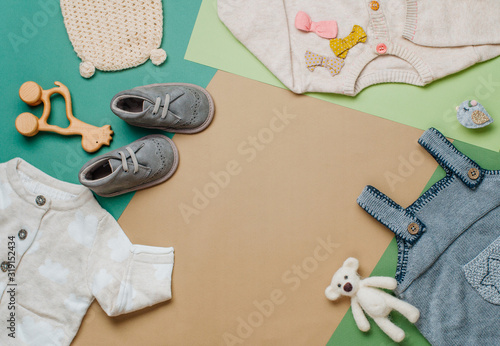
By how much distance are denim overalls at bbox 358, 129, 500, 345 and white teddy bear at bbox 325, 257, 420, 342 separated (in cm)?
8

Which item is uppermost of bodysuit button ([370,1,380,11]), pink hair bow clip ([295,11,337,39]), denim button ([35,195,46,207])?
bodysuit button ([370,1,380,11])

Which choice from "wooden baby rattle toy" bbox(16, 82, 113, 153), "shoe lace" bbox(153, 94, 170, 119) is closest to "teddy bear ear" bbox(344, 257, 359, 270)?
"shoe lace" bbox(153, 94, 170, 119)

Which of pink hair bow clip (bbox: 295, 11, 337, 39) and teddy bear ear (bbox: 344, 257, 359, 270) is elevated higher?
pink hair bow clip (bbox: 295, 11, 337, 39)

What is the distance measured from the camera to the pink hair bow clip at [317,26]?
4.33ft

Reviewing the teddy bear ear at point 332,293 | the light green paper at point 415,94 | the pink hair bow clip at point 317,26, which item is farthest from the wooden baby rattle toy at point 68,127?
the teddy bear ear at point 332,293

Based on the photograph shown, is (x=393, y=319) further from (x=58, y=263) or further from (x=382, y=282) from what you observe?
(x=58, y=263)

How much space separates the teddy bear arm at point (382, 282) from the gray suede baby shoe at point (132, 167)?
30.1 inches

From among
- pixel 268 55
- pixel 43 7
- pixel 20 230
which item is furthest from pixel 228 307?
pixel 43 7

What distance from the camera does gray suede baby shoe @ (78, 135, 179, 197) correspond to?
122cm

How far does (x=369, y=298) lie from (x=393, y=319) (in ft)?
0.62

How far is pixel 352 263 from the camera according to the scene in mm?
1259

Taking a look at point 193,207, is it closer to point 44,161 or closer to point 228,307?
point 228,307

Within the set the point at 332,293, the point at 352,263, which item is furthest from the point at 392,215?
the point at 332,293

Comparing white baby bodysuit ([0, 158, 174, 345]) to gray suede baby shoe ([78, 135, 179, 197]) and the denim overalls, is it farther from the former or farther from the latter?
the denim overalls
